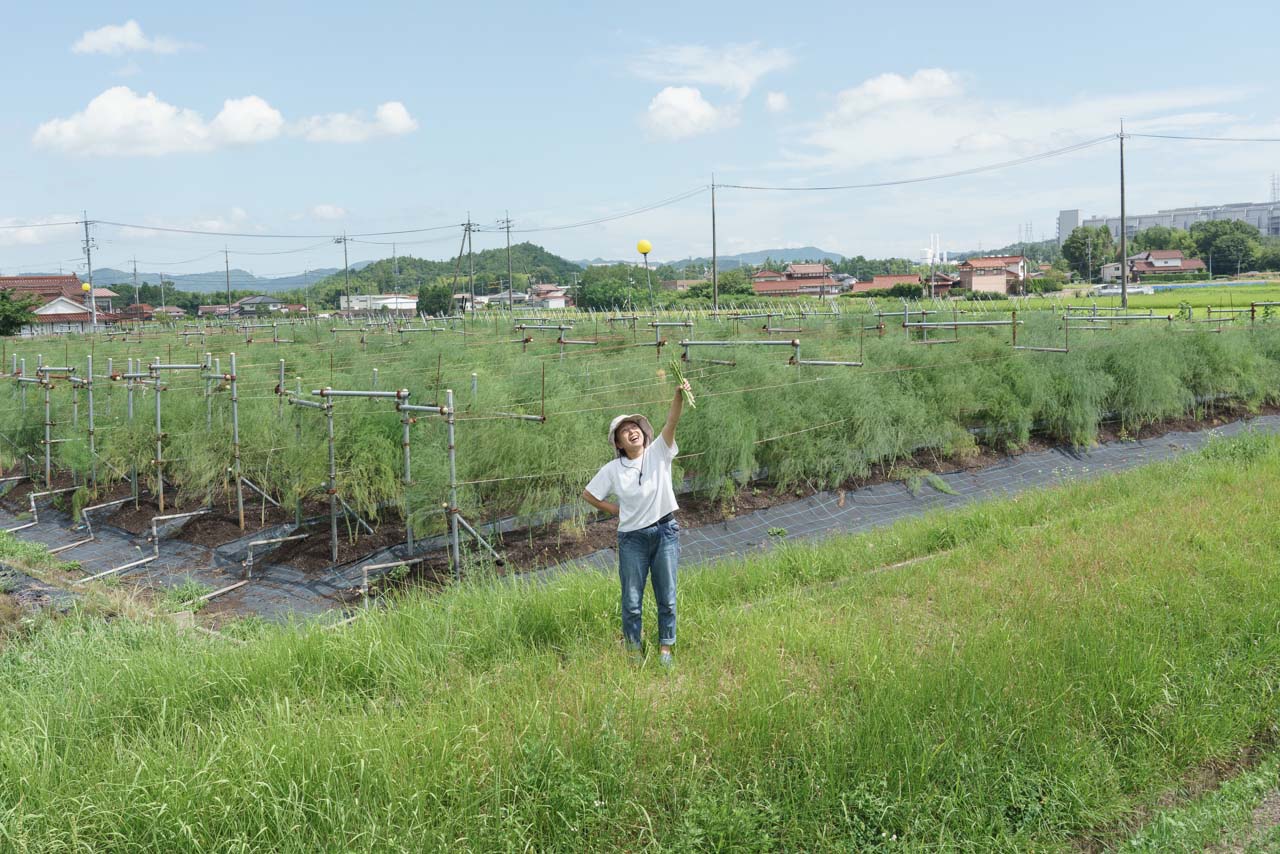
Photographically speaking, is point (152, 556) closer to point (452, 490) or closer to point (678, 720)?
point (452, 490)

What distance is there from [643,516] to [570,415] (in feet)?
18.9

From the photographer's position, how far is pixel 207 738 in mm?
4074

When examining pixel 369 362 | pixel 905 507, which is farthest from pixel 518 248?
pixel 905 507

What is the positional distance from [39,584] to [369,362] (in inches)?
439

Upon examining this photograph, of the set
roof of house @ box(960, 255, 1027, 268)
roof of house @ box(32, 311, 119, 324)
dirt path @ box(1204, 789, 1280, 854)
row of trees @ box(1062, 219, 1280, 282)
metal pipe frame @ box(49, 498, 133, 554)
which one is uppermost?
row of trees @ box(1062, 219, 1280, 282)

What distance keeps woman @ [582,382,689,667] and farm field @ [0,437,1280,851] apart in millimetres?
300

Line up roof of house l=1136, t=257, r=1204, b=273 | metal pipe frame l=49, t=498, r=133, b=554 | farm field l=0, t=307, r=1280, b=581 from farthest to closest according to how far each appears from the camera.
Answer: roof of house l=1136, t=257, r=1204, b=273 < metal pipe frame l=49, t=498, r=133, b=554 < farm field l=0, t=307, r=1280, b=581

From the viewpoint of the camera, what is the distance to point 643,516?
4.93m

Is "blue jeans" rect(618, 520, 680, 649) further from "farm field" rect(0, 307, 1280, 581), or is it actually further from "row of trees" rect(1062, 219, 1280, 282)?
"row of trees" rect(1062, 219, 1280, 282)

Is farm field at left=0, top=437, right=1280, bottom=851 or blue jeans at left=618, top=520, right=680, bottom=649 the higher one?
blue jeans at left=618, top=520, right=680, bottom=649

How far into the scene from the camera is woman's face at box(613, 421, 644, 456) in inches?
196

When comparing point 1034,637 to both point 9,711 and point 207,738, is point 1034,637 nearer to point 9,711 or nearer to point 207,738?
point 207,738

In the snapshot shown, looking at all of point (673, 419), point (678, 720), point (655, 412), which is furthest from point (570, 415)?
point (678, 720)

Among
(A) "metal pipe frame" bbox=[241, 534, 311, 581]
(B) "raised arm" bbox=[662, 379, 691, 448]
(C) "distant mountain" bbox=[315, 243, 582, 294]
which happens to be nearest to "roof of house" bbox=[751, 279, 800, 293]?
(C) "distant mountain" bbox=[315, 243, 582, 294]
